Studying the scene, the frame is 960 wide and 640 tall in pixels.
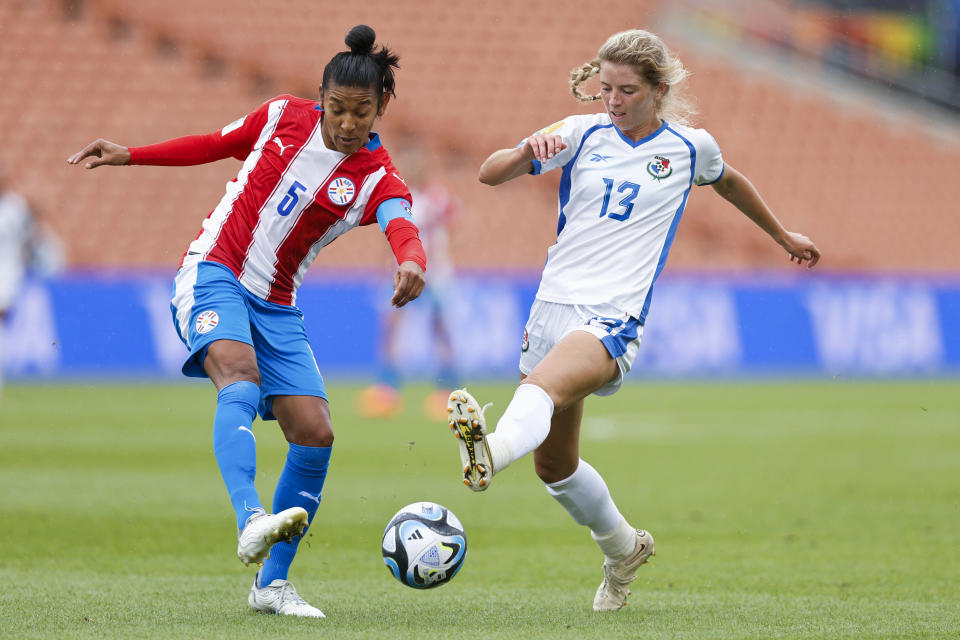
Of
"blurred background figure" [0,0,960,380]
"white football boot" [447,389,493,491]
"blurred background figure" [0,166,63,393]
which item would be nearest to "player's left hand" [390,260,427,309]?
"white football boot" [447,389,493,491]

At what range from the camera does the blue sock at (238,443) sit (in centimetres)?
425

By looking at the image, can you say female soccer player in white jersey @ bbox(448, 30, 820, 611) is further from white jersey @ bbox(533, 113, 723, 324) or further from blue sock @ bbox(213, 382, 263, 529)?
blue sock @ bbox(213, 382, 263, 529)

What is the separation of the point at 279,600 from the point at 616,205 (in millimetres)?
1923

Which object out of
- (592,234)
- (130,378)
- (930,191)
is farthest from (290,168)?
(930,191)

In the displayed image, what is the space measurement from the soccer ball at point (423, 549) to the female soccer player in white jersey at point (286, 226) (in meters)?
0.37

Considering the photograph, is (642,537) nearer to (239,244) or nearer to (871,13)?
(239,244)

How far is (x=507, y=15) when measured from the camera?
23.4m

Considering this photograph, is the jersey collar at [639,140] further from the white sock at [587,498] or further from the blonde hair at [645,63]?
the white sock at [587,498]

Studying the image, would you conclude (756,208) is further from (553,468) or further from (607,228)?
(553,468)

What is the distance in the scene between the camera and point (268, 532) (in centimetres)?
396

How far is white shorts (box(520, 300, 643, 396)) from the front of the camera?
4730 mm

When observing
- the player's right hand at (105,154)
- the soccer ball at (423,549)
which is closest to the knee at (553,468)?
the soccer ball at (423,549)

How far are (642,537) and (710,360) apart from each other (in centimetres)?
1417

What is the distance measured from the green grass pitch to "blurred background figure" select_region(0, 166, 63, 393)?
1.44 meters
